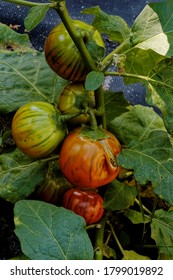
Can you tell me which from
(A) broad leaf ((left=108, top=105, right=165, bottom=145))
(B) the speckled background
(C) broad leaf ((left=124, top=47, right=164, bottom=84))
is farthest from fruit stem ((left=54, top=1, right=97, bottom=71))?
(B) the speckled background

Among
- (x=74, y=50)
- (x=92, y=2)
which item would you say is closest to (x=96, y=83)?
(x=74, y=50)

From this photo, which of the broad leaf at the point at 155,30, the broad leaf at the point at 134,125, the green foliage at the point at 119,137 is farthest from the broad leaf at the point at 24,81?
the broad leaf at the point at 155,30

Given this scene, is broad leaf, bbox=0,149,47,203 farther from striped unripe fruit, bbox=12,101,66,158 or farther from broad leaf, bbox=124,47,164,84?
broad leaf, bbox=124,47,164,84

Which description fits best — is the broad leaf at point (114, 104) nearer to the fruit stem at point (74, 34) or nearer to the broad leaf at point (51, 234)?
the fruit stem at point (74, 34)

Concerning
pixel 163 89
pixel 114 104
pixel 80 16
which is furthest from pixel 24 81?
pixel 80 16

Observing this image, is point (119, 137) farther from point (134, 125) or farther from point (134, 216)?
point (134, 216)

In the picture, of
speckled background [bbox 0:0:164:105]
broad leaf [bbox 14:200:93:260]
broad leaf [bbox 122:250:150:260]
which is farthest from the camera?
speckled background [bbox 0:0:164:105]

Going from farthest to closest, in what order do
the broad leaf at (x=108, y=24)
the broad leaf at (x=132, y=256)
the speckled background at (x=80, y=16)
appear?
the speckled background at (x=80, y=16) < the broad leaf at (x=132, y=256) < the broad leaf at (x=108, y=24)

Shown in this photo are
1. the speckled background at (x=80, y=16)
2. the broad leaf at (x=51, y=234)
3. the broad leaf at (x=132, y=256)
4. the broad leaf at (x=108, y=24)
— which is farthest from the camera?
the speckled background at (x=80, y=16)
